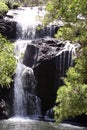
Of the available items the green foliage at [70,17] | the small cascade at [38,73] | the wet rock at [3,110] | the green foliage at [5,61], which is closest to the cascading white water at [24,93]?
the small cascade at [38,73]

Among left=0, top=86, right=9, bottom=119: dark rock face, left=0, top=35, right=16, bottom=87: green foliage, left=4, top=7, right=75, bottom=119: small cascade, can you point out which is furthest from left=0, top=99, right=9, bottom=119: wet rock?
left=0, top=35, right=16, bottom=87: green foliage

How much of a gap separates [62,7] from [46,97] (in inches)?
1255

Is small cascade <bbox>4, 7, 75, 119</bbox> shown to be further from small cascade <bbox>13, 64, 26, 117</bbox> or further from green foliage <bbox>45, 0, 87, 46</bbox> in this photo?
green foliage <bbox>45, 0, 87, 46</bbox>

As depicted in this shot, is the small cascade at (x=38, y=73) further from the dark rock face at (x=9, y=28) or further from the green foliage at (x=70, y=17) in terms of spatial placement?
the green foliage at (x=70, y=17)

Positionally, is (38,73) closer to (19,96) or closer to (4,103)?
(19,96)

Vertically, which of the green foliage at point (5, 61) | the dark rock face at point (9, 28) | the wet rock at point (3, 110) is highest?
the dark rock face at point (9, 28)

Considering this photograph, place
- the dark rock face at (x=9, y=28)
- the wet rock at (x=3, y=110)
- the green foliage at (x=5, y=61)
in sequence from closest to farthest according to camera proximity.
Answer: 1. the green foliage at (x=5, y=61)
2. the wet rock at (x=3, y=110)
3. the dark rock face at (x=9, y=28)

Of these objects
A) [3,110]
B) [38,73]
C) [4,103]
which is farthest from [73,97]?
[38,73]

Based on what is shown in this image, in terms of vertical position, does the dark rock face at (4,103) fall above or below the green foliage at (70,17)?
below

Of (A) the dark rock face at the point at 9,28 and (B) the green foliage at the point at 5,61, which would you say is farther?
(A) the dark rock face at the point at 9,28

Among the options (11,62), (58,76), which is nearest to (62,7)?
(11,62)

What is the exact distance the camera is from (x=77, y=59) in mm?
18172

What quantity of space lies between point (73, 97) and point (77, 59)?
5.69 feet

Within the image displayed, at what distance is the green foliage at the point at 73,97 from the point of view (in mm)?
17312
